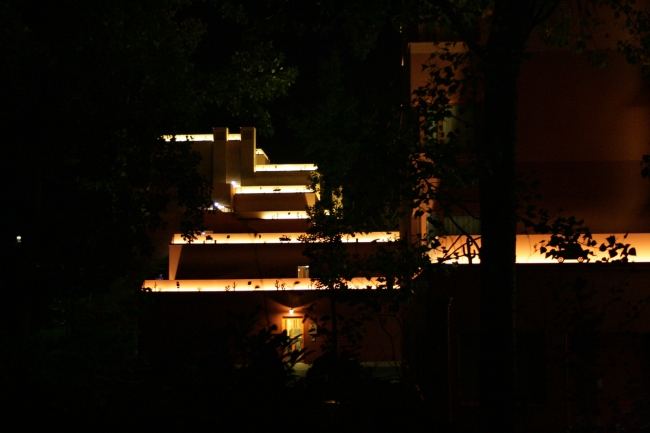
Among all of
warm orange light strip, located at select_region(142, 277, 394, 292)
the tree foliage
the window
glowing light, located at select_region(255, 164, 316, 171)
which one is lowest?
warm orange light strip, located at select_region(142, 277, 394, 292)

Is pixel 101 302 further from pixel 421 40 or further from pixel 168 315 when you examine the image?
pixel 168 315

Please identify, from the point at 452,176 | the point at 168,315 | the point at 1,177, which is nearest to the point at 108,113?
the point at 1,177

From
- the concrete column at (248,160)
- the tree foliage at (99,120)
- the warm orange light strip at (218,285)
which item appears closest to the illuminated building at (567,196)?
the tree foliage at (99,120)

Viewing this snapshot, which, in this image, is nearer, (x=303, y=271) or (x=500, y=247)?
(x=500, y=247)

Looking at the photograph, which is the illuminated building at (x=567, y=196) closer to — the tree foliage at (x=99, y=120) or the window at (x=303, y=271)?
the tree foliage at (x=99, y=120)

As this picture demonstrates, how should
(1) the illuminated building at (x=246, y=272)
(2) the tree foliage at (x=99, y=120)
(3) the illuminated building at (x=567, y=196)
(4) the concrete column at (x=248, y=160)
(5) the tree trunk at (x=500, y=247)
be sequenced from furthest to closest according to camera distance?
(4) the concrete column at (x=248, y=160) < (1) the illuminated building at (x=246, y=272) < (3) the illuminated building at (x=567, y=196) < (2) the tree foliage at (x=99, y=120) < (5) the tree trunk at (x=500, y=247)

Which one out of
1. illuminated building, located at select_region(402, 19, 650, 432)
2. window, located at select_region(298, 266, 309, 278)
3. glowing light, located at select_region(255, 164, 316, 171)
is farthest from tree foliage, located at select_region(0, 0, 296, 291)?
glowing light, located at select_region(255, 164, 316, 171)

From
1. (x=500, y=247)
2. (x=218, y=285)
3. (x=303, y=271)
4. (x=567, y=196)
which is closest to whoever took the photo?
(x=500, y=247)

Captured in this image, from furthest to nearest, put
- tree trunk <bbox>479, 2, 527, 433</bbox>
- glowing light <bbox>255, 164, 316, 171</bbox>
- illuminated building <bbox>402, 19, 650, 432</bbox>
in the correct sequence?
glowing light <bbox>255, 164, 316, 171</bbox>
illuminated building <bbox>402, 19, 650, 432</bbox>
tree trunk <bbox>479, 2, 527, 433</bbox>

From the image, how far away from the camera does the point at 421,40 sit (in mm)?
16094

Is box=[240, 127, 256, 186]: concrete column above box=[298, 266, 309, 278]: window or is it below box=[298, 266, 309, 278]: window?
above

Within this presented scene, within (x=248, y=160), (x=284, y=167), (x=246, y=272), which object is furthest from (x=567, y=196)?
(x=284, y=167)

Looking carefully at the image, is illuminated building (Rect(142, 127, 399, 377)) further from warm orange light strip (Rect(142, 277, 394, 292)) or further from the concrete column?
the concrete column

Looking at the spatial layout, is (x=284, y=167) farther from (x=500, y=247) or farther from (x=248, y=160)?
(x=500, y=247)
